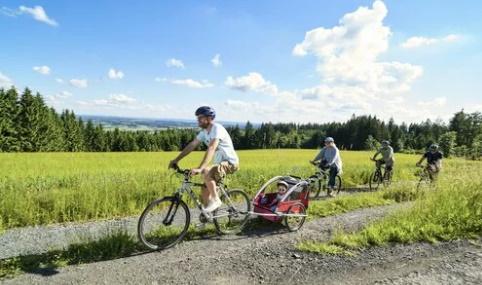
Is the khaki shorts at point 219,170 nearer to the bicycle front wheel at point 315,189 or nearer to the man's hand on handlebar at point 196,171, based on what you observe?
the man's hand on handlebar at point 196,171

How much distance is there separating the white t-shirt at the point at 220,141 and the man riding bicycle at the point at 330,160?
253 inches

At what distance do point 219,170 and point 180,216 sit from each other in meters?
1.06

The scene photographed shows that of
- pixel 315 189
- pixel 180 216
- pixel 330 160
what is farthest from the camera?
pixel 315 189

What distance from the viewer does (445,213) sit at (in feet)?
23.6

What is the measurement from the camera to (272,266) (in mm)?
5035

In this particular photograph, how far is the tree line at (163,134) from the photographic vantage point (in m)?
51.8

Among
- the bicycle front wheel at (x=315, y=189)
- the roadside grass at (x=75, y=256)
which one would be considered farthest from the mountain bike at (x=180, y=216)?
the bicycle front wheel at (x=315, y=189)

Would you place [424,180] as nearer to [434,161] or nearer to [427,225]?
[434,161]

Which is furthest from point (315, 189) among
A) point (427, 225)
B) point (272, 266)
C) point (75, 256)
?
point (75, 256)

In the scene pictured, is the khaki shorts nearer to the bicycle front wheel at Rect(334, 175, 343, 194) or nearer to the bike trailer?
the bike trailer

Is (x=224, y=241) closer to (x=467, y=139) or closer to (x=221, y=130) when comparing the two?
(x=221, y=130)

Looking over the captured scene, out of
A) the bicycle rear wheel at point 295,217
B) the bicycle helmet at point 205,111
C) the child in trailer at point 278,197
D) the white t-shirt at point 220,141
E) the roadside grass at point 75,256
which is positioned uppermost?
the bicycle helmet at point 205,111

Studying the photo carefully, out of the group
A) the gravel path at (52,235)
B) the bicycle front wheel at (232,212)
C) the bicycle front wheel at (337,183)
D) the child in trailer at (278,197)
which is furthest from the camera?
the bicycle front wheel at (337,183)

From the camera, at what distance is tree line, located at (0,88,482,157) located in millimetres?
51750
